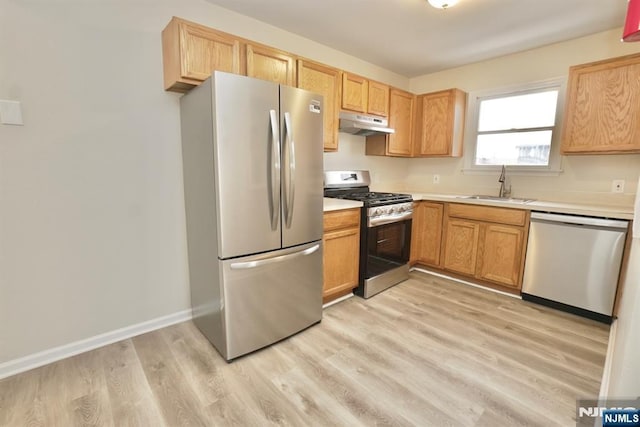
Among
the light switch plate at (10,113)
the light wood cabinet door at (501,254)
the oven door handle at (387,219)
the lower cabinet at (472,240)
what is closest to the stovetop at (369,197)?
the oven door handle at (387,219)

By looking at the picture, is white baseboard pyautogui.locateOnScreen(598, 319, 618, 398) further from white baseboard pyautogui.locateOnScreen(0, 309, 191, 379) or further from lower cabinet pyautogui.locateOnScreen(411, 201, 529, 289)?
white baseboard pyautogui.locateOnScreen(0, 309, 191, 379)

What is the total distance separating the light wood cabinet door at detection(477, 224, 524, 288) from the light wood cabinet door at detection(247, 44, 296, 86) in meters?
2.37

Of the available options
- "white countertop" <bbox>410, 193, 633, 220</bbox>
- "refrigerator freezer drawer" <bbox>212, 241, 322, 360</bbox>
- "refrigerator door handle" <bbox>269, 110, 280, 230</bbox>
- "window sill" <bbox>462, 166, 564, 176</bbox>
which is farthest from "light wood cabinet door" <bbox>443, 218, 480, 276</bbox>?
"refrigerator door handle" <bbox>269, 110, 280, 230</bbox>

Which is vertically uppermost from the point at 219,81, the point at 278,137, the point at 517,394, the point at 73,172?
the point at 219,81

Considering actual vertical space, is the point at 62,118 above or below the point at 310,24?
below

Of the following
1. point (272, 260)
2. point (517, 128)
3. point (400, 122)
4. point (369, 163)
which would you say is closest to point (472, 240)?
point (517, 128)

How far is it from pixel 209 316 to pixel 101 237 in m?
0.91

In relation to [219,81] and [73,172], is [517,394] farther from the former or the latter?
[73,172]

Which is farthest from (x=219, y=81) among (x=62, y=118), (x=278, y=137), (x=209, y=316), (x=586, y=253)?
(x=586, y=253)

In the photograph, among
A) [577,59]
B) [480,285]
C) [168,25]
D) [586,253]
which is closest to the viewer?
[168,25]

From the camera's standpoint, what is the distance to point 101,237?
199cm

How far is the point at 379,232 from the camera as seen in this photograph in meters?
2.88

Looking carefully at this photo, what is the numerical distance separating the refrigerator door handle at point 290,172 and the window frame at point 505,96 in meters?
2.60

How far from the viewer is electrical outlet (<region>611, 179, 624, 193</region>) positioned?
8.61 ft
